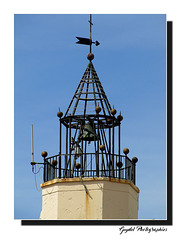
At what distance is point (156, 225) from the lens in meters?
38.8

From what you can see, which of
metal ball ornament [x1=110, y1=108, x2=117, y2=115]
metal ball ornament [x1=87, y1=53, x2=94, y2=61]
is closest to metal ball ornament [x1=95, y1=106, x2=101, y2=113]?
metal ball ornament [x1=110, y1=108, x2=117, y2=115]

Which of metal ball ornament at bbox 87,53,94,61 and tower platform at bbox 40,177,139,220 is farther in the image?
metal ball ornament at bbox 87,53,94,61

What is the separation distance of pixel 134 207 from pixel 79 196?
2.60 metres

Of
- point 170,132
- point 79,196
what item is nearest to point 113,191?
point 79,196

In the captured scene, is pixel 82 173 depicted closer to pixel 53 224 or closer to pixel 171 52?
pixel 53 224

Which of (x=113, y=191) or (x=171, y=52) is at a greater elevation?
(x=171, y=52)

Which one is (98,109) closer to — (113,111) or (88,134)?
(113,111)

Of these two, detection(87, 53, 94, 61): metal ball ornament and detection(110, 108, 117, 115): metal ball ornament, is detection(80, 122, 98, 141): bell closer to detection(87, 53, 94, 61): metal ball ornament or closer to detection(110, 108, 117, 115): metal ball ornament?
detection(110, 108, 117, 115): metal ball ornament

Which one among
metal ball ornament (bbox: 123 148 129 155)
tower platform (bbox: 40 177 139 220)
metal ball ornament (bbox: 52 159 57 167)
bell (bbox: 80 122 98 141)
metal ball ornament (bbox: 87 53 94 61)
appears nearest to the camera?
tower platform (bbox: 40 177 139 220)

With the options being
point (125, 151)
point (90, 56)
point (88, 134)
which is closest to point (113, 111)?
point (88, 134)

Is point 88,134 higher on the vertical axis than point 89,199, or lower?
higher

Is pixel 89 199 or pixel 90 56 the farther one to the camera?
pixel 90 56

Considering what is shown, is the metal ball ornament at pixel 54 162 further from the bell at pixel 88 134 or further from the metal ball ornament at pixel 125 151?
the metal ball ornament at pixel 125 151

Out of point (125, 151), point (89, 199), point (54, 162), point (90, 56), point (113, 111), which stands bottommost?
point (89, 199)
